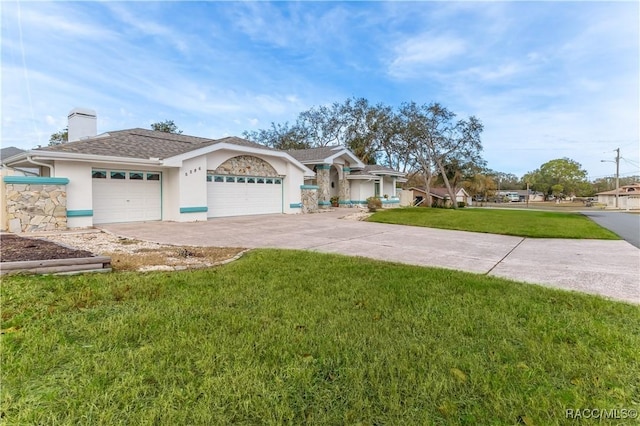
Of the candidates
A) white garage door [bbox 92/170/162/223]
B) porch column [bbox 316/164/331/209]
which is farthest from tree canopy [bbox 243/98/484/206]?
white garage door [bbox 92/170/162/223]

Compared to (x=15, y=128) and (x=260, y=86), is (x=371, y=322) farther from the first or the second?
(x=260, y=86)

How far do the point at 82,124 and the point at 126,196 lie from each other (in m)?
7.91

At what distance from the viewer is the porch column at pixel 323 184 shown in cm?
2509

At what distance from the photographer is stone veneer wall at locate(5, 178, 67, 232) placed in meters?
10.4

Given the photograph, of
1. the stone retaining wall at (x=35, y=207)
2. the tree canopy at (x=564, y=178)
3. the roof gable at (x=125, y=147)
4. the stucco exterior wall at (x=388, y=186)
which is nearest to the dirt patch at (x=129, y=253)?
the stone retaining wall at (x=35, y=207)

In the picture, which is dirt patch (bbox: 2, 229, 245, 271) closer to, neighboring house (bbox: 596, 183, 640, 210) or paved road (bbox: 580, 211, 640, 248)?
paved road (bbox: 580, 211, 640, 248)

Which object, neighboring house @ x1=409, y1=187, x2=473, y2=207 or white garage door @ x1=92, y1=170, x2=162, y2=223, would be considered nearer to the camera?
white garage door @ x1=92, y1=170, x2=162, y2=223

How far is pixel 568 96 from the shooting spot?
1780 cm

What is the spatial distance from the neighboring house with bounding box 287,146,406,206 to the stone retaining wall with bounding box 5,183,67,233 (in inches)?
635

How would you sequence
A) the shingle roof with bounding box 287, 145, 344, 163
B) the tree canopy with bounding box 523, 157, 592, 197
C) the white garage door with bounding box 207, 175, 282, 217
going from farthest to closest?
the tree canopy with bounding box 523, 157, 592, 197, the shingle roof with bounding box 287, 145, 344, 163, the white garage door with bounding box 207, 175, 282, 217

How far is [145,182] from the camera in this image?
1392 cm

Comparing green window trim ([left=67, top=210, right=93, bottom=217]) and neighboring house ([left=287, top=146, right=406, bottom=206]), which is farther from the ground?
neighboring house ([left=287, top=146, right=406, bottom=206])

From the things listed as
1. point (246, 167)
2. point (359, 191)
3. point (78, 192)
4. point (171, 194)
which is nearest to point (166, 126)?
point (359, 191)

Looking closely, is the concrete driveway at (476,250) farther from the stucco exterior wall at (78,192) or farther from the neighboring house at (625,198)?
the neighboring house at (625,198)
